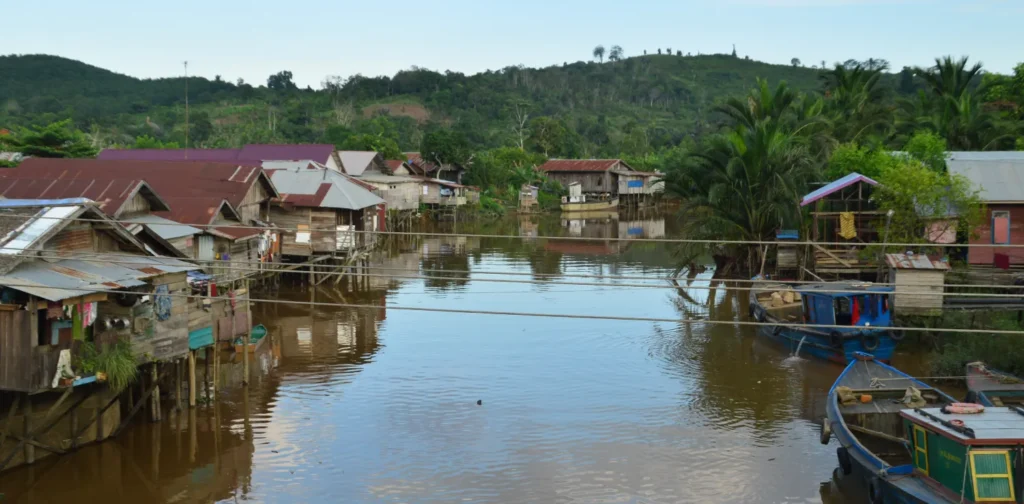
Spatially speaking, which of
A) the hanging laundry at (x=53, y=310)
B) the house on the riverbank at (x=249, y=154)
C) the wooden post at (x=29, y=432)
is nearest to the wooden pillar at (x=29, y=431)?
the wooden post at (x=29, y=432)

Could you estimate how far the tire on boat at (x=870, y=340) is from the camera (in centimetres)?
2264

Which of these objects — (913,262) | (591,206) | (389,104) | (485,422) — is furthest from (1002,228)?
(389,104)

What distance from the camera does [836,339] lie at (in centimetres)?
2312

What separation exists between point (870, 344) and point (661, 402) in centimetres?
581

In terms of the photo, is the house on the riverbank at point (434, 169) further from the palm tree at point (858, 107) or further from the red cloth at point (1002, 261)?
the red cloth at point (1002, 261)

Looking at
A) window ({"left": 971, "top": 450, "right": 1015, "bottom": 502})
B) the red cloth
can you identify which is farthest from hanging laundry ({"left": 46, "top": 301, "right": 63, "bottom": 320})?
the red cloth

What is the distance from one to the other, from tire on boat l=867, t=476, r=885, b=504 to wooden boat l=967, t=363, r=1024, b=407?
2924 mm

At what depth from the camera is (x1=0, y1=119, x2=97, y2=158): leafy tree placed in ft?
139

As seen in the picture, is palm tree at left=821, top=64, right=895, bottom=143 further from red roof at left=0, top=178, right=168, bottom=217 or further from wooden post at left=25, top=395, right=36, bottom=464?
wooden post at left=25, top=395, right=36, bottom=464

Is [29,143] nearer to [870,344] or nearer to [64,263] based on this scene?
[64,263]

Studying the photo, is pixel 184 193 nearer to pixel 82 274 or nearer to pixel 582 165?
pixel 82 274

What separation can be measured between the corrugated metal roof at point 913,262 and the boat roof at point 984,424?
9.88 metres

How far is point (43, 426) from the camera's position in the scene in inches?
615

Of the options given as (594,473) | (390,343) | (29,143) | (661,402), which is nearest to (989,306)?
(661,402)
